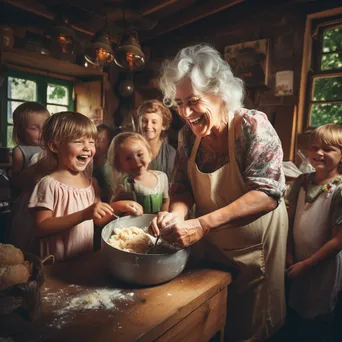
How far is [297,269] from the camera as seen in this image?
1.97 m

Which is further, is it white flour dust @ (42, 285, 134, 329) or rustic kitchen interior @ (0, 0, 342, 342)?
rustic kitchen interior @ (0, 0, 342, 342)

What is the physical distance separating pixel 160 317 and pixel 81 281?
389 millimetres

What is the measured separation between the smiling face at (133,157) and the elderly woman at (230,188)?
2.40 feet

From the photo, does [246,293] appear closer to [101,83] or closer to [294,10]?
[294,10]

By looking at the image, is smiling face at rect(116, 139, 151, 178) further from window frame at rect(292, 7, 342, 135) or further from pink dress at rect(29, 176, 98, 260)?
window frame at rect(292, 7, 342, 135)

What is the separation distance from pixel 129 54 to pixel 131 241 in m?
2.85

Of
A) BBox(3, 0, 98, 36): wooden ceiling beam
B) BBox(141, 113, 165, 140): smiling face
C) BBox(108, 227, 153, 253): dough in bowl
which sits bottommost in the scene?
BBox(108, 227, 153, 253): dough in bowl

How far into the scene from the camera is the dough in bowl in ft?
3.98

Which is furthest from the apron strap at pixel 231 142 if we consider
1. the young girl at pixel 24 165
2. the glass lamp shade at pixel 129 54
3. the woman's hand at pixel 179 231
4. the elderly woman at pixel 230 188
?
the glass lamp shade at pixel 129 54

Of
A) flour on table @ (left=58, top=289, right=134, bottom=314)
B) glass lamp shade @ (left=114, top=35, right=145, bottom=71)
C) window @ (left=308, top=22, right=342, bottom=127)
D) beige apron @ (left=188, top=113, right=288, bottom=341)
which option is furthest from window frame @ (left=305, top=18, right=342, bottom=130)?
flour on table @ (left=58, top=289, right=134, bottom=314)

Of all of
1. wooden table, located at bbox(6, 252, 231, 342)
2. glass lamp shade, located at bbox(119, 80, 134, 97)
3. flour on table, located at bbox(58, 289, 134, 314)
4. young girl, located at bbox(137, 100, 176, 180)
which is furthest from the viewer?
glass lamp shade, located at bbox(119, 80, 134, 97)

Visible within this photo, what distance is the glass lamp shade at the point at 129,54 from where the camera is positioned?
353 centimetres

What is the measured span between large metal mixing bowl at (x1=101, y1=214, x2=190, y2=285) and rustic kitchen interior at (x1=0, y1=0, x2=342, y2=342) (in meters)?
0.10

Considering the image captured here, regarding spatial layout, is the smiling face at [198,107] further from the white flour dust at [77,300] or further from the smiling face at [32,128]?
the smiling face at [32,128]
